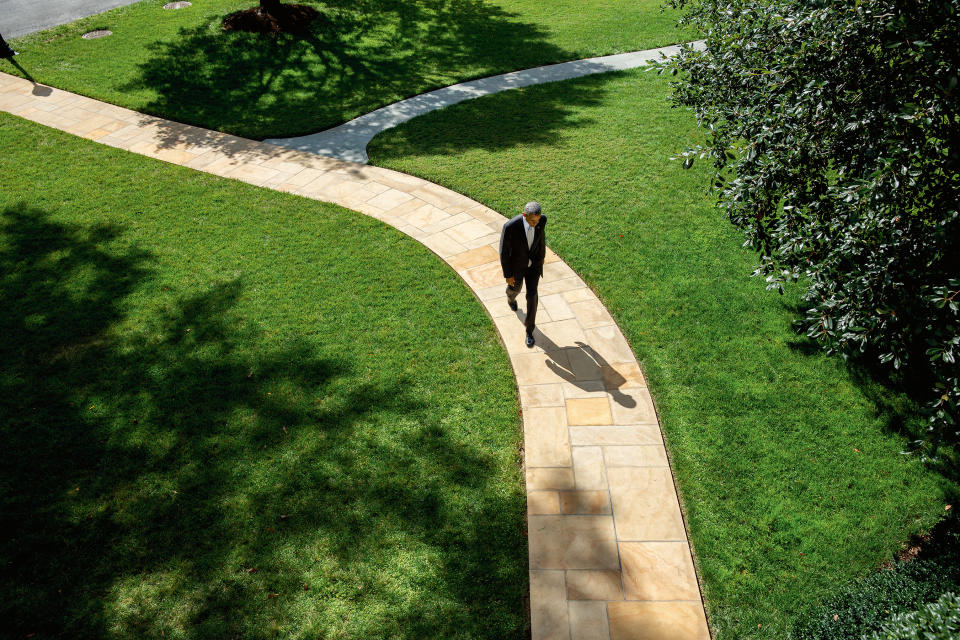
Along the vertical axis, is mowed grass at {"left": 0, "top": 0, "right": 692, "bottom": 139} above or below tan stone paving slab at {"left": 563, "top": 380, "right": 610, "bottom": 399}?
above

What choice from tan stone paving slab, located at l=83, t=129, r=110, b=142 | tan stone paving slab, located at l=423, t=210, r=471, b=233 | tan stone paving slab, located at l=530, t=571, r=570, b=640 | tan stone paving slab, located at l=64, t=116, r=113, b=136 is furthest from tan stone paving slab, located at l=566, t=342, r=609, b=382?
tan stone paving slab, located at l=64, t=116, r=113, b=136

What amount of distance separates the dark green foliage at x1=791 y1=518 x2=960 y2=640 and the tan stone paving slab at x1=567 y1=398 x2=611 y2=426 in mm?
2586

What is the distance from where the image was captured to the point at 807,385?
683 centimetres

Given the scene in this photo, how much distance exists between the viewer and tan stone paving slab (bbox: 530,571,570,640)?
4.74 meters

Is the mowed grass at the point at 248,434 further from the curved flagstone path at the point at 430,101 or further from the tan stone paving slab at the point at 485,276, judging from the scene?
the curved flagstone path at the point at 430,101

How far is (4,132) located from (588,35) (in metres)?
15.4

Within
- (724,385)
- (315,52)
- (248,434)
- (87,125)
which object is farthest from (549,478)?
(315,52)

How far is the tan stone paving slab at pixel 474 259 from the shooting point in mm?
8766

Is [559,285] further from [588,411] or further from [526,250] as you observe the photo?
[588,411]

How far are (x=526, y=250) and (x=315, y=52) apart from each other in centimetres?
1291

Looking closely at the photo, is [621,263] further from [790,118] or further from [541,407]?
[790,118]

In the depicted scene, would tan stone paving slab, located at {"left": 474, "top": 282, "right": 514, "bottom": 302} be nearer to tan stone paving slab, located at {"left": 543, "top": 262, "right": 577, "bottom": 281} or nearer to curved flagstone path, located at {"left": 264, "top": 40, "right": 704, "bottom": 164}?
tan stone paving slab, located at {"left": 543, "top": 262, "right": 577, "bottom": 281}

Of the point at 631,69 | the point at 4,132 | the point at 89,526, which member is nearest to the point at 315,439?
the point at 89,526

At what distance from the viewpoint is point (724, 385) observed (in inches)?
270
